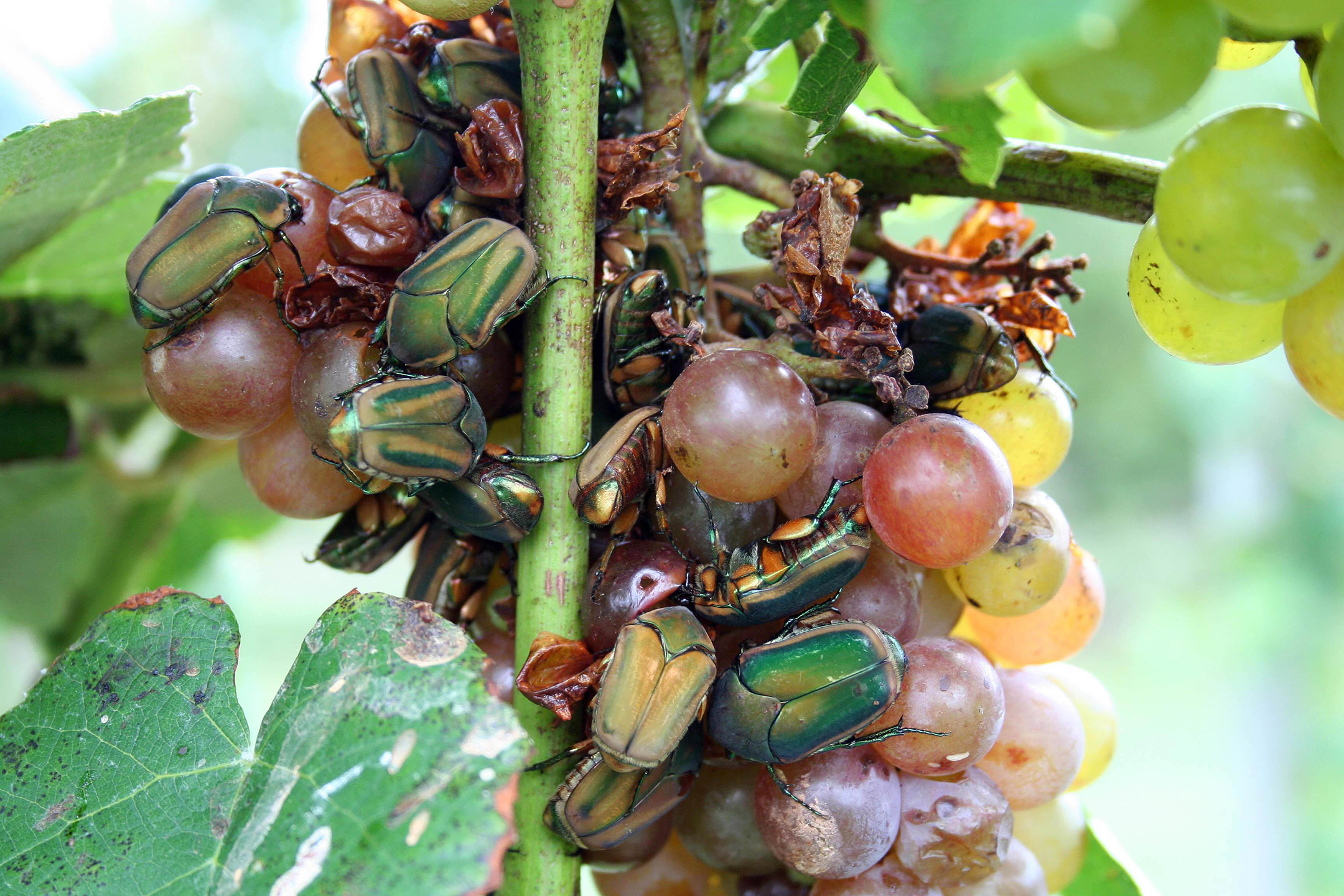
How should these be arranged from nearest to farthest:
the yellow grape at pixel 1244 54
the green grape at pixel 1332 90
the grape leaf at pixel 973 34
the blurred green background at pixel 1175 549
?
the grape leaf at pixel 973 34 < the green grape at pixel 1332 90 < the yellow grape at pixel 1244 54 < the blurred green background at pixel 1175 549

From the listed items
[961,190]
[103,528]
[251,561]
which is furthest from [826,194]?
[251,561]

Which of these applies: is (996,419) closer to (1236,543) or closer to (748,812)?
(748,812)

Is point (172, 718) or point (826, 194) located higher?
point (826, 194)

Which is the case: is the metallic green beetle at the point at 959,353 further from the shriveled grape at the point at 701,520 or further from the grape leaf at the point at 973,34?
the grape leaf at the point at 973,34

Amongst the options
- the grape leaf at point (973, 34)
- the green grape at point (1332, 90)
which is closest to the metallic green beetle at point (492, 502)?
the grape leaf at point (973, 34)

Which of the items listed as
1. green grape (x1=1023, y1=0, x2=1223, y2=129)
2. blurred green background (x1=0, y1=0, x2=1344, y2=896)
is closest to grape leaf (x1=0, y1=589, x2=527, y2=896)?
green grape (x1=1023, y1=0, x2=1223, y2=129)
